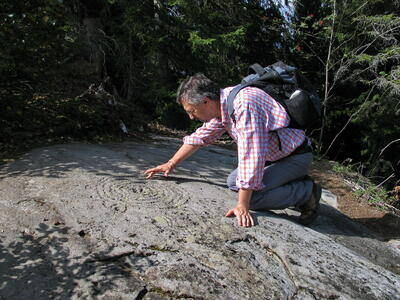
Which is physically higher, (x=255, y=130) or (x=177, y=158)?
(x=255, y=130)

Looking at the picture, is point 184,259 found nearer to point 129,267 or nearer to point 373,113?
point 129,267

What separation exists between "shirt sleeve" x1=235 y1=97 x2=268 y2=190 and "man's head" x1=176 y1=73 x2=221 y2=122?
0.26m

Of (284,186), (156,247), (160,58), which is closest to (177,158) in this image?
(284,186)

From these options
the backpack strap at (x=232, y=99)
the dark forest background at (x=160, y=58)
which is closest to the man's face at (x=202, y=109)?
the backpack strap at (x=232, y=99)

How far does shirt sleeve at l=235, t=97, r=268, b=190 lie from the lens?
8.29ft

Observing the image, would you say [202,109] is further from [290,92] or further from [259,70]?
[290,92]

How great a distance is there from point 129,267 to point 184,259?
0.32 metres

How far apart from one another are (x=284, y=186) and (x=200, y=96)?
1.04 metres

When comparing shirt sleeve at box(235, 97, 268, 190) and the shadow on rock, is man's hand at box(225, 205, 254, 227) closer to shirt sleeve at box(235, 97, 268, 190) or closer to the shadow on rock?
shirt sleeve at box(235, 97, 268, 190)

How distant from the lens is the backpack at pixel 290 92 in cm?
276

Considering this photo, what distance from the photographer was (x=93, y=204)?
268 cm

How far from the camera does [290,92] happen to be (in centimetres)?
287

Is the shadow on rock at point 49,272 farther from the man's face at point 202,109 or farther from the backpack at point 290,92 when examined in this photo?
the backpack at point 290,92

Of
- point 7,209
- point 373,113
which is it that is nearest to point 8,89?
point 7,209
